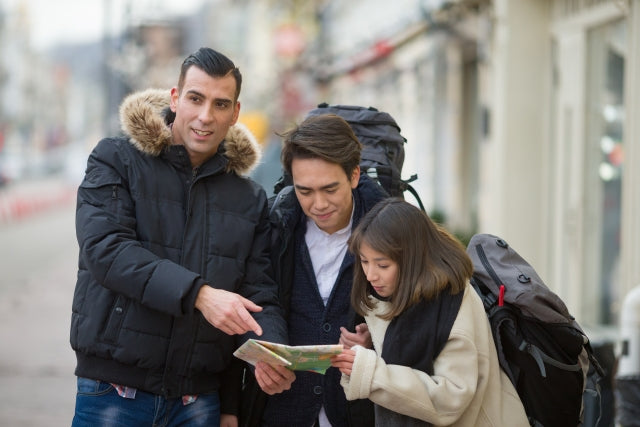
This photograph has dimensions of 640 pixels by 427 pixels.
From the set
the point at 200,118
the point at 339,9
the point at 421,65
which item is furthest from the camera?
the point at 339,9

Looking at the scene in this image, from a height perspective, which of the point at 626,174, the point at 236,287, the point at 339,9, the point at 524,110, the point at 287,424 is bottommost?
the point at 287,424

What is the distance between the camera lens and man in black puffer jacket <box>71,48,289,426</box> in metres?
2.96

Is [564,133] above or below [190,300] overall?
above

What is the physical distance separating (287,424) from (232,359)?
12.1 inches

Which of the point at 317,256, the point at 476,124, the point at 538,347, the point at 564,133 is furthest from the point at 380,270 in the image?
the point at 476,124

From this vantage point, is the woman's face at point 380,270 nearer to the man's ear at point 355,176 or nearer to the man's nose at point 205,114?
the man's ear at point 355,176

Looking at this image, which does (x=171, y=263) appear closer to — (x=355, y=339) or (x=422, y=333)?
(x=355, y=339)

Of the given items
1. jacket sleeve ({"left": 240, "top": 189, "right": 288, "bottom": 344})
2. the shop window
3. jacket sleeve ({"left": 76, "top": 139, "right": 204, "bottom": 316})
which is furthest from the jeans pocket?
the shop window

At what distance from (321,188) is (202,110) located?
1.62ft

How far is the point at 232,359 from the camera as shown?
3355 mm

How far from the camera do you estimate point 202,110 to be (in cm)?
320

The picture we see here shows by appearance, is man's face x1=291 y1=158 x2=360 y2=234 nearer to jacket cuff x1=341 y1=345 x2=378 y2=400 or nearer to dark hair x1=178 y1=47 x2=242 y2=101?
dark hair x1=178 y1=47 x2=242 y2=101

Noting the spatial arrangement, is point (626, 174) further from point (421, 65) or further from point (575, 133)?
point (421, 65)

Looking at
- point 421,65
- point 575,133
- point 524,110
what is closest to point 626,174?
point 575,133
